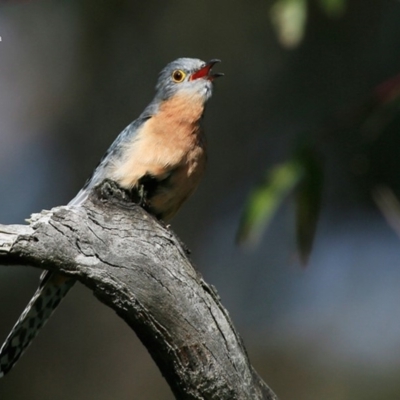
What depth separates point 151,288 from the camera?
3.37 metres

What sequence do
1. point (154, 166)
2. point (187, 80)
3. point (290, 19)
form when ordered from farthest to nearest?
point (187, 80) → point (154, 166) → point (290, 19)

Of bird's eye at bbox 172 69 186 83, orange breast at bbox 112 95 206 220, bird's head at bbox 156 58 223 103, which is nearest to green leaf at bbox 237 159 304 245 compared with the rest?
orange breast at bbox 112 95 206 220

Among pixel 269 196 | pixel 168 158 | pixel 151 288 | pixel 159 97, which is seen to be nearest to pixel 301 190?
pixel 269 196

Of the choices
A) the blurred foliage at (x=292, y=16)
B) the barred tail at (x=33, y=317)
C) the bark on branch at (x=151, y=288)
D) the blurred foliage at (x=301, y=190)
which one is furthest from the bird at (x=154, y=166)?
the blurred foliage at (x=292, y=16)

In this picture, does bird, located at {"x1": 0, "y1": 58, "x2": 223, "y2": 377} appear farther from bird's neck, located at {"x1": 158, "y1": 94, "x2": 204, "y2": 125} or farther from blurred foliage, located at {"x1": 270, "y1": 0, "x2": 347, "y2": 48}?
blurred foliage, located at {"x1": 270, "y1": 0, "x2": 347, "y2": 48}

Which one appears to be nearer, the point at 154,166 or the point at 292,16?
the point at 292,16

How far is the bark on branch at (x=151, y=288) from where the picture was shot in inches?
130

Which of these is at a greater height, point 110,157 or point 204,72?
point 204,72

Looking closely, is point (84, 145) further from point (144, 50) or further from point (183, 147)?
point (183, 147)

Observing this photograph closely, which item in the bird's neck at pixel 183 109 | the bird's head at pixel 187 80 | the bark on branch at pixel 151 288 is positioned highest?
the bird's head at pixel 187 80

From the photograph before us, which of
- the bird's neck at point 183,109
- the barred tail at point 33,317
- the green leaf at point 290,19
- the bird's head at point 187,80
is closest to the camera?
the green leaf at point 290,19

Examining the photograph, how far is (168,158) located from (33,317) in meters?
1.06

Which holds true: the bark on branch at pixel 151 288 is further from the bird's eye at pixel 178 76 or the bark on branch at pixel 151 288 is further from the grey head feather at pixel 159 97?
the bird's eye at pixel 178 76

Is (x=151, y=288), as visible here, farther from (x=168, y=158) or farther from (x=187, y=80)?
(x=187, y=80)
